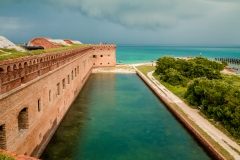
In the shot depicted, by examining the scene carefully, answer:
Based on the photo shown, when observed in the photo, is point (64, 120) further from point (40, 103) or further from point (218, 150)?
point (218, 150)

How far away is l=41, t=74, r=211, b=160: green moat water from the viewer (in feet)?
39.7

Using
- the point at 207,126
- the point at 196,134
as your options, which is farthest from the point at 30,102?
the point at 207,126

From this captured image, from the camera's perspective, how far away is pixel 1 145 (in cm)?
800

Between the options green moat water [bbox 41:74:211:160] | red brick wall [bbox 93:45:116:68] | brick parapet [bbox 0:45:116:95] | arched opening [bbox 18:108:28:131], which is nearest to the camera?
brick parapet [bbox 0:45:116:95]

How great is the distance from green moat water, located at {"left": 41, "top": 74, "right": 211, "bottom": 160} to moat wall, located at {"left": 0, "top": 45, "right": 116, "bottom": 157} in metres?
1.04

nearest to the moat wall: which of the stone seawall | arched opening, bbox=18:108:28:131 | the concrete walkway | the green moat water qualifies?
arched opening, bbox=18:108:28:131

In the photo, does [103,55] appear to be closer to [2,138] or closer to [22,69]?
[22,69]

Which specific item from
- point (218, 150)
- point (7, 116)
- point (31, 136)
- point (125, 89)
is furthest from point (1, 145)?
point (125, 89)

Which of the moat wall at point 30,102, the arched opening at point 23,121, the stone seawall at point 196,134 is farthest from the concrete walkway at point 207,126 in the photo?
the arched opening at point 23,121

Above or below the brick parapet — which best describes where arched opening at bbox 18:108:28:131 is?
below

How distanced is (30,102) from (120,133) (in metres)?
6.43

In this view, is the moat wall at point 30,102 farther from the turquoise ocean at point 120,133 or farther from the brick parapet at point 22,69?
the turquoise ocean at point 120,133

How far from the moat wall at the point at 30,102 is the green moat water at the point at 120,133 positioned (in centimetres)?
104

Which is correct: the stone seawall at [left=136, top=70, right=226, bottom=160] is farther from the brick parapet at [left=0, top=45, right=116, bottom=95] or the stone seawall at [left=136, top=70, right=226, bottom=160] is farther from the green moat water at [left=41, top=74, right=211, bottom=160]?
the brick parapet at [left=0, top=45, right=116, bottom=95]
